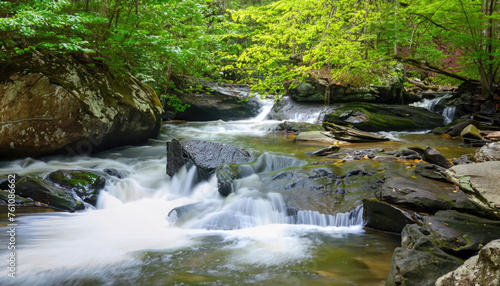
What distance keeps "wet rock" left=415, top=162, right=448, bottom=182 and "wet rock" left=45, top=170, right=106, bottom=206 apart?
5.84 meters

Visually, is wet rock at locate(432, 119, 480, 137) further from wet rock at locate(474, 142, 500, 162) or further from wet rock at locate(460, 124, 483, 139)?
wet rock at locate(474, 142, 500, 162)

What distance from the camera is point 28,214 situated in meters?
4.43

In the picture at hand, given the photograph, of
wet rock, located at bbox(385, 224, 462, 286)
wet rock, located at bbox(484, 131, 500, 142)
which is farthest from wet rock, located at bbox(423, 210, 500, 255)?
wet rock, located at bbox(484, 131, 500, 142)

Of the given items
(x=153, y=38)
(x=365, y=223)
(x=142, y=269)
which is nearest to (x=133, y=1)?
(x=153, y=38)

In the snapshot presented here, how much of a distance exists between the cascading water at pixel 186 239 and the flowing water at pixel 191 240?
12mm

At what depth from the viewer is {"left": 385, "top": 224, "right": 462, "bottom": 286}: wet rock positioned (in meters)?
2.29

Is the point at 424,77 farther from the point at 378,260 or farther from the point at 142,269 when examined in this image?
the point at 142,269

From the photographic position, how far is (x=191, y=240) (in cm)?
400

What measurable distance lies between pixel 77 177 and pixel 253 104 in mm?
11364

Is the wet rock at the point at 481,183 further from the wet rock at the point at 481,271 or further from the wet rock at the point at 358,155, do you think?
the wet rock at the point at 358,155

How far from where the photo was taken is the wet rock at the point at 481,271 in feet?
5.61

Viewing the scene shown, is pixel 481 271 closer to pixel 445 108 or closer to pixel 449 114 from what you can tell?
pixel 449 114

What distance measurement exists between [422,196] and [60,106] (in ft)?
23.5

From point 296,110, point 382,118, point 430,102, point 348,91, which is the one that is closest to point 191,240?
point 382,118
